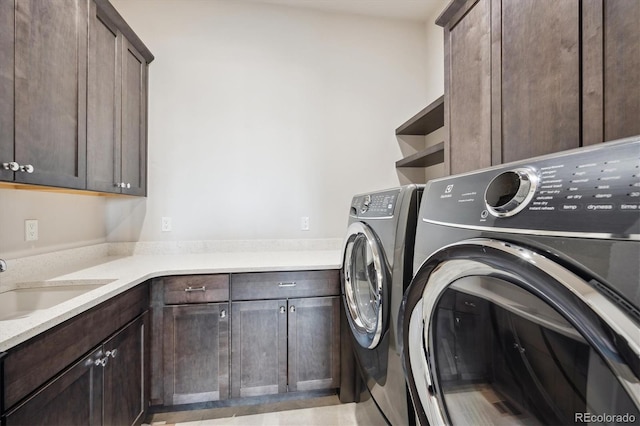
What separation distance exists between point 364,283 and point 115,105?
177 cm

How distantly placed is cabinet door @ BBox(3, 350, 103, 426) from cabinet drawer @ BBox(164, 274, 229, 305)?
1.67 ft

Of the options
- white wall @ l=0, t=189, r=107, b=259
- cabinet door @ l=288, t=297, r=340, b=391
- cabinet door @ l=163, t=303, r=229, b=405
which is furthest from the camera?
cabinet door @ l=288, t=297, r=340, b=391

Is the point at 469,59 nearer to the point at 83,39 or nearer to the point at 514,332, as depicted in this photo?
the point at 514,332

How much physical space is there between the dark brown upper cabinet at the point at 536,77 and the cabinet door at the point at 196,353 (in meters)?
1.58

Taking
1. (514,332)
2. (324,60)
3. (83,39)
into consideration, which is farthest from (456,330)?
(324,60)

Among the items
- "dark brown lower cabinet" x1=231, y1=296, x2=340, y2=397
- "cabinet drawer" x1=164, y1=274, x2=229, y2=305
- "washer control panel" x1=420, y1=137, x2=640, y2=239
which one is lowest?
"dark brown lower cabinet" x1=231, y1=296, x2=340, y2=397

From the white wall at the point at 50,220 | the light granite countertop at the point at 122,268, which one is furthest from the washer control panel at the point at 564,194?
the white wall at the point at 50,220

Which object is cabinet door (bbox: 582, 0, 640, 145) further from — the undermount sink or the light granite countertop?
the undermount sink

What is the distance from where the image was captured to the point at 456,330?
709mm

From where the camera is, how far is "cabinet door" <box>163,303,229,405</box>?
5.56ft

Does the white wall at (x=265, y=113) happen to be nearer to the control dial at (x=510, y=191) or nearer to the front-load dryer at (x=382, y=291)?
the front-load dryer at (x=382, y=291)

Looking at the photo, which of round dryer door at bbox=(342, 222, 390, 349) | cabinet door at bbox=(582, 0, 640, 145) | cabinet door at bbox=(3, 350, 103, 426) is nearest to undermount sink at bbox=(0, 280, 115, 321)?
cabinet door at bbox=(3, 350, 103, 426)

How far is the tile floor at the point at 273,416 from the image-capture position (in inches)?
67.9

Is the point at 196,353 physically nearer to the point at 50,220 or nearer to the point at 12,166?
the point at 50,220
